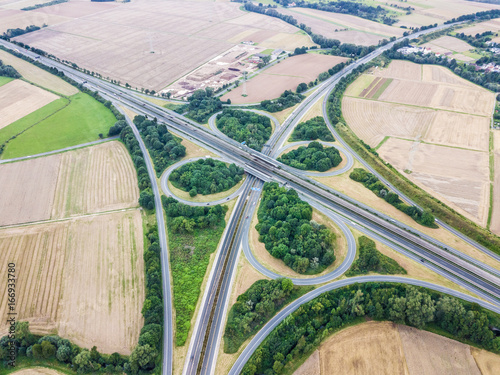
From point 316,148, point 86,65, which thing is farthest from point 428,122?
point 86,65

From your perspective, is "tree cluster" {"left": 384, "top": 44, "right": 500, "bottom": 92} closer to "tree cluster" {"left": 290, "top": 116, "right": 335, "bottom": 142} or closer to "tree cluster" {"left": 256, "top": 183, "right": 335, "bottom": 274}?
"tree cluster" {"left": 290, "top": 116, "right": 335, "bottom": 142}

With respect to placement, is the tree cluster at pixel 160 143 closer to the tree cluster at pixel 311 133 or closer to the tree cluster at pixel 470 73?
the tree cluster at pixel 311 133

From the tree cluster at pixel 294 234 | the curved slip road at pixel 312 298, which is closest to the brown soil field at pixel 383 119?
the tree cluster at pixel 294 234

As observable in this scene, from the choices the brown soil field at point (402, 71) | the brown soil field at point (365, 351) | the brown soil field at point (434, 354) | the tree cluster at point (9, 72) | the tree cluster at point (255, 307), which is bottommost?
the brown soil field at point (434, 354)

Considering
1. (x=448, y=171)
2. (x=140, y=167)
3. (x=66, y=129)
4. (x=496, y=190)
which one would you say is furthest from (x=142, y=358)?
(x=66, y=129)

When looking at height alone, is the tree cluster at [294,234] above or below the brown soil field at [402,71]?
below

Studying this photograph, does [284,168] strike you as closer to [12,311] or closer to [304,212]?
[304,212]

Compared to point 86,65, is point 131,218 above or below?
below
